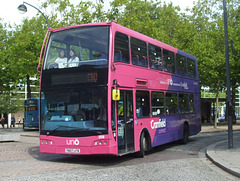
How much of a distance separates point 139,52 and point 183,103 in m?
5.17

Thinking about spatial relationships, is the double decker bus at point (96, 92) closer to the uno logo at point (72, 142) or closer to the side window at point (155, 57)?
the uno logo at point (72, 142)

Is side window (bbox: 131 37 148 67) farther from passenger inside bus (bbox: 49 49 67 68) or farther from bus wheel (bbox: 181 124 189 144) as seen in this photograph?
bus wheel (bbox: 181 124 189 144)

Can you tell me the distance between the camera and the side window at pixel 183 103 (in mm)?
15484

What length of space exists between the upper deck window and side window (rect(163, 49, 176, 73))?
4497 millimetres

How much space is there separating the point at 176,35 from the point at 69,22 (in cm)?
1128

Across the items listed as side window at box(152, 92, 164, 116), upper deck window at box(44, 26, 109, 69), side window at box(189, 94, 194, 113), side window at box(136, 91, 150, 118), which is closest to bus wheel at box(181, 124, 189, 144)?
side window at box(189, 94, 194, 113)

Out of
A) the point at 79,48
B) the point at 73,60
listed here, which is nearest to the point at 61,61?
the point at 73,60

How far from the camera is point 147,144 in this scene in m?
12.0

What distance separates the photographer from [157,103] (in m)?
12.9

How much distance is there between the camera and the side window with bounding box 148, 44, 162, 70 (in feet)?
41.5

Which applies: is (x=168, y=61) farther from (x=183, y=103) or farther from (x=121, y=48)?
(x=121, y=48)

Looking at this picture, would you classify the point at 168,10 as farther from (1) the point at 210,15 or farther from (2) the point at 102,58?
(2) the point at 102,58

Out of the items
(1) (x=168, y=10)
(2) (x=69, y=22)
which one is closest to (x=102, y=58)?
(2) (x=69, y=22)

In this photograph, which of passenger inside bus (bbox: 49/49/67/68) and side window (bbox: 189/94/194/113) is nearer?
passenger inside bus (bbox: 49/49/67/68)
